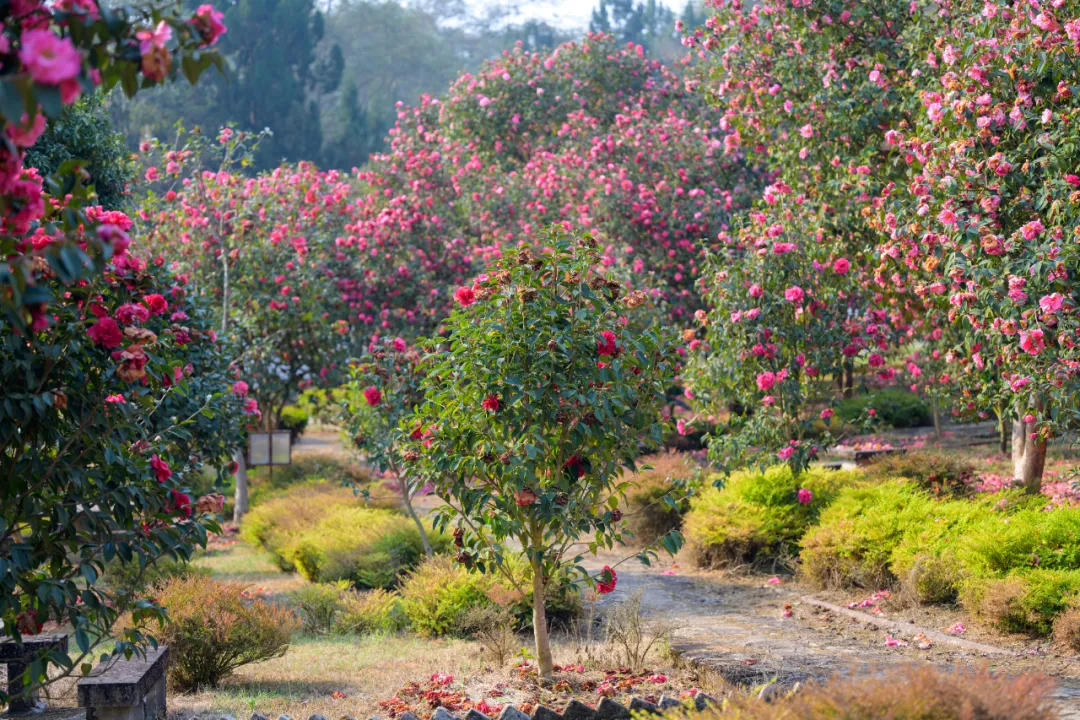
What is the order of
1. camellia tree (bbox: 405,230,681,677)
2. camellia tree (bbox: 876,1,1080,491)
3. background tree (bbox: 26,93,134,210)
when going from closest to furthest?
camellia tree (bbox: 405,230,681,677), camellia tree (bbox: 876,1,1080,491), background tree (bbox: 26,93,134,210)

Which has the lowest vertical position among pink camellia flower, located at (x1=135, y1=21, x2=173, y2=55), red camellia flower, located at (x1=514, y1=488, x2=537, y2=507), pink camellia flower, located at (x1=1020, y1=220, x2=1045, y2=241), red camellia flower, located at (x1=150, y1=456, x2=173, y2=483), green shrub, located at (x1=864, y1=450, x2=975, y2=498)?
green shrub, located at (x1=864, y1=450, x2=975, y2=498)

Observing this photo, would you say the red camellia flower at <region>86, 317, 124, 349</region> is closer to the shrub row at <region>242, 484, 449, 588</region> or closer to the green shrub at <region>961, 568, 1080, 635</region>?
the shrub row at <region>242, 484, 449, 588</region>

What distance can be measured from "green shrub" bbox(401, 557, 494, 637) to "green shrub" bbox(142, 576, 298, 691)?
1137mm

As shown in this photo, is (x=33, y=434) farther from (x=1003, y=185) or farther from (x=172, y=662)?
(x=1003, y=185)

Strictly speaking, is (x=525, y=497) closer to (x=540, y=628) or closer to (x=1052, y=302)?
(x=540, y=628)

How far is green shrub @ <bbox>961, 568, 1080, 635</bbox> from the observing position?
5.54 meters

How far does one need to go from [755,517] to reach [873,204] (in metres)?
2.83

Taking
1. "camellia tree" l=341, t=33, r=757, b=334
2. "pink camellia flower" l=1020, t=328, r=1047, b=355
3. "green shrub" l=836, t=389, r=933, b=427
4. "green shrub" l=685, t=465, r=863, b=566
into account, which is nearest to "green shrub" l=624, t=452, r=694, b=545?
"green shrub" l=685, t=465, r=863, b=566

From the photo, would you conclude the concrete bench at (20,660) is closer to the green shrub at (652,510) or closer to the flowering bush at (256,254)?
the green shrub at (652,510)

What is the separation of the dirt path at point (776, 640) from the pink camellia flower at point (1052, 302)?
6.17 feet

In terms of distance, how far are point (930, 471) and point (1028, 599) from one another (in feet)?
9.34

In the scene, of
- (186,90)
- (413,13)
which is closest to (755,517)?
(186,90)

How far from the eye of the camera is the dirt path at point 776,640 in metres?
5.06

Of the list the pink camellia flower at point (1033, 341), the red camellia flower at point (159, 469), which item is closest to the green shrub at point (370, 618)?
the red camellia flower at point (159, 469)
